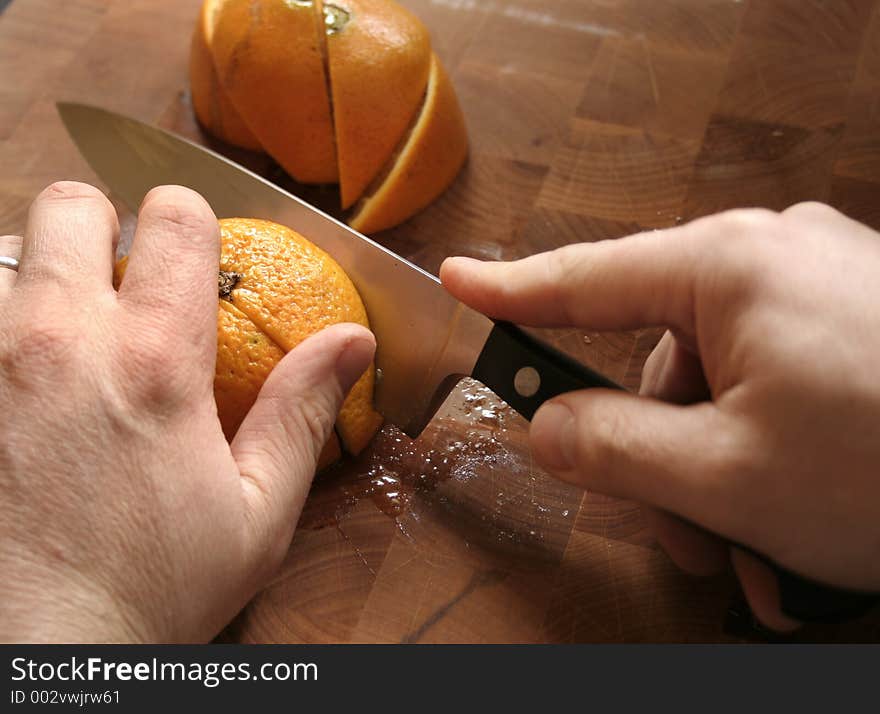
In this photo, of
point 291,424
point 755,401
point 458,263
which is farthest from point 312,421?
point 755,401

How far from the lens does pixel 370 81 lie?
5.57 ft

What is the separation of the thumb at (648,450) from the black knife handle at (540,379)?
78mm

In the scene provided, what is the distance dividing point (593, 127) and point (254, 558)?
1170 millimetres

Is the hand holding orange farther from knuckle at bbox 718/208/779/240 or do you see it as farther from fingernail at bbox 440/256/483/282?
knuckle at bbox 718/208/779/240

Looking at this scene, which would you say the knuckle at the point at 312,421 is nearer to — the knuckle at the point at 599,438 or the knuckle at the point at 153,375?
the knuckle at the point at 153,375

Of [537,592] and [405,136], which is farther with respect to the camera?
[405,136]

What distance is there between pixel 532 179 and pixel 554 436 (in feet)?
2.65

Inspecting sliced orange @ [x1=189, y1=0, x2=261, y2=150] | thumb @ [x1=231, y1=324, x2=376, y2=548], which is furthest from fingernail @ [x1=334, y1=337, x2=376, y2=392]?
sliced orange @ [x1=189, y1=0, x2=261, y2=150]

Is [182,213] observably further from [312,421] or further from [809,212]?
[809,212]

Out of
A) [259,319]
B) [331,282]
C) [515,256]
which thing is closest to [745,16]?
[515,256]

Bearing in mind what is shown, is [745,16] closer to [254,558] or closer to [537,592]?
[537,592]

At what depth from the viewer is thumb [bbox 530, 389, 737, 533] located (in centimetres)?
103

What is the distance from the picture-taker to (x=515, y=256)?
1.75 meters

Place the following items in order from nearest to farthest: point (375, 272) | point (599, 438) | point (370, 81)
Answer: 1. point (599, 438)
2. point (375, 272)
3. point (370, 81)
